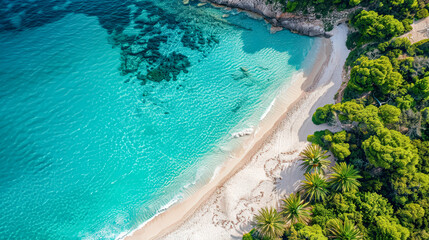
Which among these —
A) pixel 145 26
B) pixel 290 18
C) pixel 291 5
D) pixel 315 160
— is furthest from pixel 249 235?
pixel 145 26

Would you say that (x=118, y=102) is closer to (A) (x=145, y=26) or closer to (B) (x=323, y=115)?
(A) (x=145, y=26)

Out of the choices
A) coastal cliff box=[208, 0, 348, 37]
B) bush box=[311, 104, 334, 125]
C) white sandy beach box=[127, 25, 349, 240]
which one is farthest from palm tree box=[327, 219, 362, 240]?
coastal cliff box=[208, 0, 348, 37]

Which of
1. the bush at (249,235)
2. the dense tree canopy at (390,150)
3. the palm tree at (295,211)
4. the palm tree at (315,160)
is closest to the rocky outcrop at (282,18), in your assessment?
the dense tree canopy at (390,150)

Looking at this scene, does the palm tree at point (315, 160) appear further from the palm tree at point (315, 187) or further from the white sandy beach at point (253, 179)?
the white sandy beach at point (253, 179)

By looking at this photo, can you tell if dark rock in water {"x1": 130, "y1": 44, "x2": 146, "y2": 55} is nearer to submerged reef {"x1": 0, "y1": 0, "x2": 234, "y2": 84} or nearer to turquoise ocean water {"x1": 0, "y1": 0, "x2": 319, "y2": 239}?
submerged reef {"x1": 0, "y1": 0, "x2": 234, "y2": 84}

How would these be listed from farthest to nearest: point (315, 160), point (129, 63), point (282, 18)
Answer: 1. point (282, 18)
2. point (129, 63)
3. point (315, 160)
